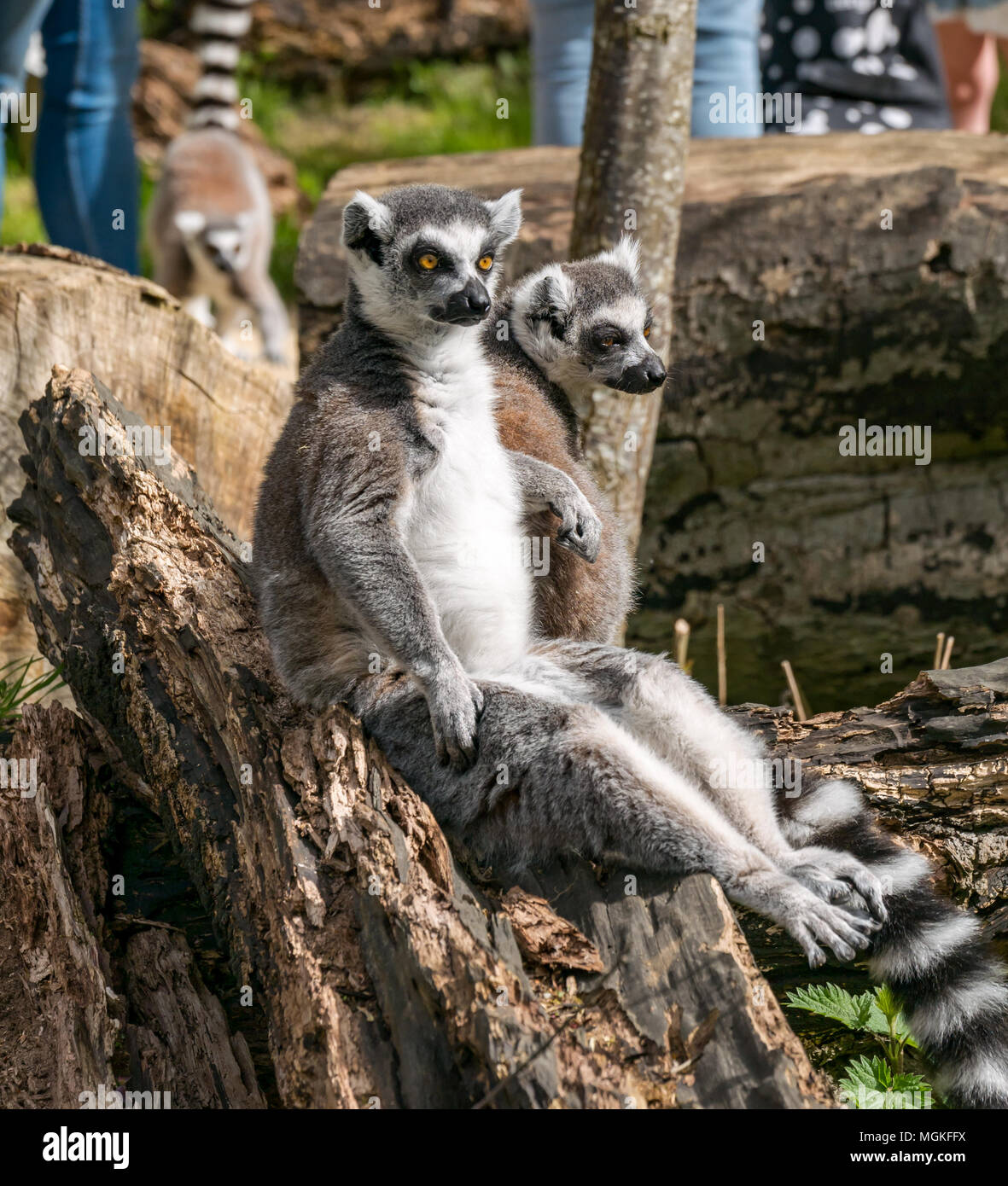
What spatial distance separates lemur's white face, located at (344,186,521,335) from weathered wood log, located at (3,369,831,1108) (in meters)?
0.90

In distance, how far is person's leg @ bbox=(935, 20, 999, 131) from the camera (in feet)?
23.4

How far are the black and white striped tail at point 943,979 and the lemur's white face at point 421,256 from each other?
5.59ft

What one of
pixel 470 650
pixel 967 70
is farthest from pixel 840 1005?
pixel 967 70

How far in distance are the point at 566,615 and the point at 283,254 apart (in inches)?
341

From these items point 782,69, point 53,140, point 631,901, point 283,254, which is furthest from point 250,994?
point 283,254

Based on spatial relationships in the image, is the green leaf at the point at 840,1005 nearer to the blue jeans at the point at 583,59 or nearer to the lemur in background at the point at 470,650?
the lemur in background at the point at 470,650

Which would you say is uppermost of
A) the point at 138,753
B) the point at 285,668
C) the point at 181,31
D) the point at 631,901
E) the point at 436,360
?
the point at 181,31

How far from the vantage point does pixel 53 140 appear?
18.9 feet

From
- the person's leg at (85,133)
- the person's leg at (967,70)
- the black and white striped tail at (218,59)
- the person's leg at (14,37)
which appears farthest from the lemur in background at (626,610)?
the black and white striped tail at (218,59)

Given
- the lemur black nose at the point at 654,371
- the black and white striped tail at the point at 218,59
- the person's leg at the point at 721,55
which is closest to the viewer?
the lemur black nose at the point at 654,371

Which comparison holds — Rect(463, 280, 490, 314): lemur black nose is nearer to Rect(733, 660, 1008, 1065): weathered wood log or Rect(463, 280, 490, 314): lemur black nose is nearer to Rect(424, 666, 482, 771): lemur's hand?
Rect(424, 666, 482, 771): lemur's hand

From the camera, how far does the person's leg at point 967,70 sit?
281 inches

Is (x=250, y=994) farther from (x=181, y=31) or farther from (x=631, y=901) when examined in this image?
(x=181, y=31)

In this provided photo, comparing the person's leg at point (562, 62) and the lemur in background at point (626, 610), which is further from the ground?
the person's leg at point (562, 62)
